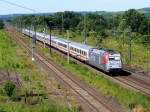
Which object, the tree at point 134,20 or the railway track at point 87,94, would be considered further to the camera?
the tree at point 134,20

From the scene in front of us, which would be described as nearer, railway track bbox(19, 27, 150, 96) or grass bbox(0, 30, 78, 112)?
grass bbox(0, 30, 78, 112)

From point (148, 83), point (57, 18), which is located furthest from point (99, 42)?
point (57, 18)

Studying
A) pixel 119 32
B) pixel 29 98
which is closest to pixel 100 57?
pixel 29 98

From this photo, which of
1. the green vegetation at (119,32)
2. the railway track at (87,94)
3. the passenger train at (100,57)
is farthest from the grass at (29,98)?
the green vegetation at (119,32)

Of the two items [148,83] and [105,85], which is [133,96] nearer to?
[105,85]

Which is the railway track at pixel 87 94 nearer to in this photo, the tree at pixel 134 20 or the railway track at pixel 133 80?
the railway track at pixel 133 80

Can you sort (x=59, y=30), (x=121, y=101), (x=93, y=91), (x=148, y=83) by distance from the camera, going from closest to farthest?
(x=121, y=101) < (x=93, y=91) < (x=148, y=83) < (x=59, y=30)

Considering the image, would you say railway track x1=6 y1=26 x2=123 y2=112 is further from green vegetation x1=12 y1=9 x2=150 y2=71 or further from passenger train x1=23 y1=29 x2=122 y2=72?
green vegetation x1=12 y1=9 x2=150 y2=71

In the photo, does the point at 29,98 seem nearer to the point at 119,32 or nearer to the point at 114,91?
the point at 114,91

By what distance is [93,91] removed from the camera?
40188 mm

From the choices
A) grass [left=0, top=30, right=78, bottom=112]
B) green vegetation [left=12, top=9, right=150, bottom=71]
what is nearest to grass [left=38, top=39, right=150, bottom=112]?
grass [left=0, top=30, right=78, bottom=112]

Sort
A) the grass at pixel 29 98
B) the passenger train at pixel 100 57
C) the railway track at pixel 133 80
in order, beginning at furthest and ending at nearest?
the passenger train at pixel 100 57
the railway track at pixel 133 80
the grass at pixel 29 98

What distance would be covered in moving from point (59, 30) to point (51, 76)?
9761 cm

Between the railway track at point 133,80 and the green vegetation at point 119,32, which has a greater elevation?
the railway track at point 133,80
